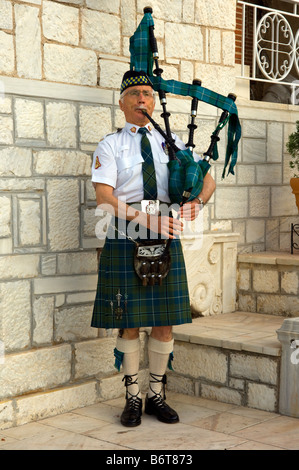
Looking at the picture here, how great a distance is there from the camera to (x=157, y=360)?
4.01m

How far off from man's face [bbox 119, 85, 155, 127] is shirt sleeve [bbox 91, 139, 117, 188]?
0.23m

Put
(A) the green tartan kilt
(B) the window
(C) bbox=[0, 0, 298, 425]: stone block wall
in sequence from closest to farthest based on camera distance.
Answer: (A) the green tartan kilt, (C) bbox=[0, 0, 298, 425]: stone block wall, (B) the window

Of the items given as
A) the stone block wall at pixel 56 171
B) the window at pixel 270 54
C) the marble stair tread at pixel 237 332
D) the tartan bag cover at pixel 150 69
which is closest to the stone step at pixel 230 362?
the marble stair tread at pixel 237 332

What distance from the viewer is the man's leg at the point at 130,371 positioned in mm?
3920

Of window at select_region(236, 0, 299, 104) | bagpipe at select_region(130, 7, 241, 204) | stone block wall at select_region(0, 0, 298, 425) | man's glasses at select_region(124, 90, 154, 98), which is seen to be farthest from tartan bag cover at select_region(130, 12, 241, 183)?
window at select_region(236, 0, 299, 104)

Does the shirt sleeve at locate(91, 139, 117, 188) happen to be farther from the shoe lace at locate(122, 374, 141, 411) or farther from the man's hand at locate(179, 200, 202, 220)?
the shoe lace at locate(122, 374, 141, 411)

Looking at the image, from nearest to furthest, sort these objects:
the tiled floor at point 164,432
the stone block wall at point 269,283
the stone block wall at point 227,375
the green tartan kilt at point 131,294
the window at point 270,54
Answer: the tiled floor at point 164,432 < the green tartan kilt at point 131,294 < the stone block wall at point 227,375 < the stone block wall at point 269,283 < the window at point 270,54

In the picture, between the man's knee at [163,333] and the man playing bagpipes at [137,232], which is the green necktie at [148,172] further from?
the man's knee at [163,333]

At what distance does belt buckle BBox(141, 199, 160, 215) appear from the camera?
3.78 m

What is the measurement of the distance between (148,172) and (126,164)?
13 cm

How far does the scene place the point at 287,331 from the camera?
4.04 meters

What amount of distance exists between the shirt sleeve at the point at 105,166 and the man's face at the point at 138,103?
0.75 feet

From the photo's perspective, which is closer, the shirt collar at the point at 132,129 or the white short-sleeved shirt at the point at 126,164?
the white short-sleeved shirt at the point at 126,164
